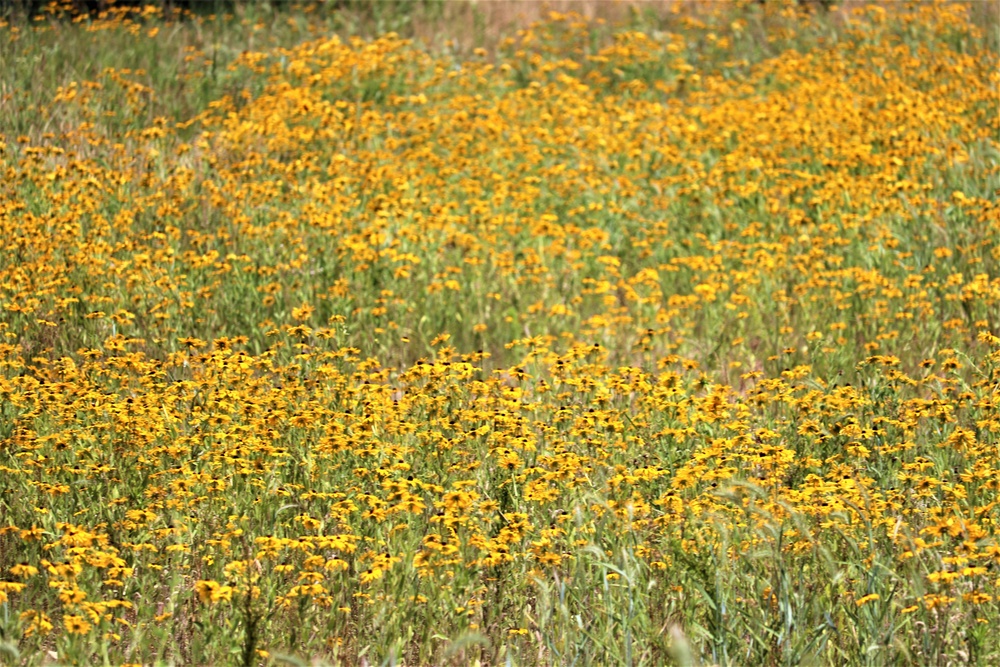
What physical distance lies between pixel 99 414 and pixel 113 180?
9.98ft

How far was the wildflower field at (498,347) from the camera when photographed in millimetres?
4090

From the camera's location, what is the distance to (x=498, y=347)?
7277 mm

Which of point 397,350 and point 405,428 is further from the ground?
point 405,428

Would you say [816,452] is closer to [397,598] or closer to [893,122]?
[397,598]

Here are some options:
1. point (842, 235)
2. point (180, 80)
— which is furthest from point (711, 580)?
point (180, 80)

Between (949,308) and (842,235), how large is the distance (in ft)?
4.19

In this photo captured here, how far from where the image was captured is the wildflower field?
13.4ft

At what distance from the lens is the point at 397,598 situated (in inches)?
164

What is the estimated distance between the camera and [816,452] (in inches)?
214

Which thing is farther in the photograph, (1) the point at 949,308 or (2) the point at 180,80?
(2) the point at 180,80

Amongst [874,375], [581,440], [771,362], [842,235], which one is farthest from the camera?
[842,235]

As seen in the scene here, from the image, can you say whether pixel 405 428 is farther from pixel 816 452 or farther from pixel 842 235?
pixel 842 235

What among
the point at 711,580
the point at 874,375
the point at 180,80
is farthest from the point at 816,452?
the point at 180,80

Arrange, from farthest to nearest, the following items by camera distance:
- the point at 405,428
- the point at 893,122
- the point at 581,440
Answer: the point at 893,122, the point at 581,440, the point at 405,428
